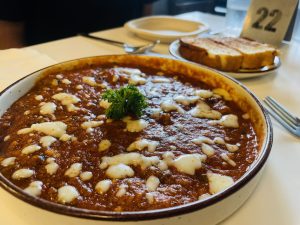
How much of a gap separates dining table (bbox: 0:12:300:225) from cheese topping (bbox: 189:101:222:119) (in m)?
0.18

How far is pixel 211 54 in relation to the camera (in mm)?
1395

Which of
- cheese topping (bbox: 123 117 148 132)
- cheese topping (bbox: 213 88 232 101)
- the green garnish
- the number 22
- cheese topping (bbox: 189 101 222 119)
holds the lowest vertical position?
cheese topping (bbox: 123 117 148 132)

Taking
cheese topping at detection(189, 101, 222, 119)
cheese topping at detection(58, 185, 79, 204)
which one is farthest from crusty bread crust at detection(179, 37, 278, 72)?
cheese topping at detection(58, 185, 79, 204)

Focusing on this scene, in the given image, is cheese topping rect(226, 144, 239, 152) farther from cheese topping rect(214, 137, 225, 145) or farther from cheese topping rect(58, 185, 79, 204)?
cheese topping rect(58, 185, 79, 204)

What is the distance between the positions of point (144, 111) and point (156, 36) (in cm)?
83

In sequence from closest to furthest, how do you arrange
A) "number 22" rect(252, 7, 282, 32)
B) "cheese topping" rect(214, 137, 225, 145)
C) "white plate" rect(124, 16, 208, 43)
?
"cheese topping" rect(214, 137, 225, 145)
"number 22" rect(252, 7, 282, 32)
"white plate" rect(124, 16, 208, 43)

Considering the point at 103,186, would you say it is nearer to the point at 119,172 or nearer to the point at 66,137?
the point at 119,172

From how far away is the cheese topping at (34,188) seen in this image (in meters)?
0.67

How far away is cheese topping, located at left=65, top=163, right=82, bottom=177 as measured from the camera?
2.39 feet

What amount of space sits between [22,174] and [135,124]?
31cm

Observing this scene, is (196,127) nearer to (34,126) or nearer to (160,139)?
(160,139)

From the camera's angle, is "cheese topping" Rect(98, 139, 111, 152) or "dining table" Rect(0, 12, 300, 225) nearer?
"dining table" Rect(0, 12, 300, 225)

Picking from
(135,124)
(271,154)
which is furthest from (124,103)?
(271,154)

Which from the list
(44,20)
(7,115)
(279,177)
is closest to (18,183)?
(7,115)
